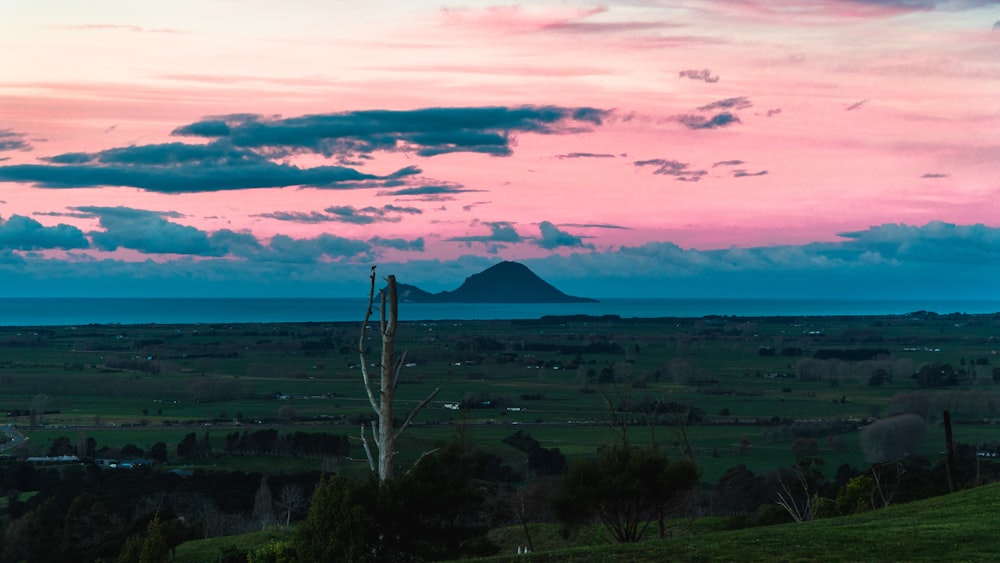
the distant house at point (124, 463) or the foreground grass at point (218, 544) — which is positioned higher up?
the foreground grass at point (218, 544)

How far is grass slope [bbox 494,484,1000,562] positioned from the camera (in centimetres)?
1836

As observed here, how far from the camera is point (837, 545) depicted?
19.4 m

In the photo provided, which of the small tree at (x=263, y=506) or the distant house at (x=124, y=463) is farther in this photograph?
the distant house at (x=124, y=463)

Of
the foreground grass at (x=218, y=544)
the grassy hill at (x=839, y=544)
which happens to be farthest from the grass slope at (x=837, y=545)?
the foreground grass at (x=218, y=544)

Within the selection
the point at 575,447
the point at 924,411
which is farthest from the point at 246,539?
the point at 924,411

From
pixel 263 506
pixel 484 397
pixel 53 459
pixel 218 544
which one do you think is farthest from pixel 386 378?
pixel 484 397

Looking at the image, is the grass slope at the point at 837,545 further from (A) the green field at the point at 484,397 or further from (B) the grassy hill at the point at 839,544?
(A) the green field at the point at 484,397

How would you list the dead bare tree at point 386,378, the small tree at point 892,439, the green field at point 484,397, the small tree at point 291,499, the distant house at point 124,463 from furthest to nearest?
the green field at point 484,397
the small tree at point 892,439
the distant house at point 124,463
the small tree at point 291,499
the dead bare tree at point 386,378

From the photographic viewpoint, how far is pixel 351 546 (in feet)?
67.6

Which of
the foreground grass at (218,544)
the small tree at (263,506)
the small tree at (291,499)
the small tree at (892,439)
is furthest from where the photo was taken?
the small tree at (892,439)

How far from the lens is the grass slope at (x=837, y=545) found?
18.4 m

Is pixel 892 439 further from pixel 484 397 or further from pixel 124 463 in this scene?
pixel 124 463

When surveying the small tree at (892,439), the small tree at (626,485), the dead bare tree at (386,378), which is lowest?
the small tree at (892,439)

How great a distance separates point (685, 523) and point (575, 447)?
5044 cm
